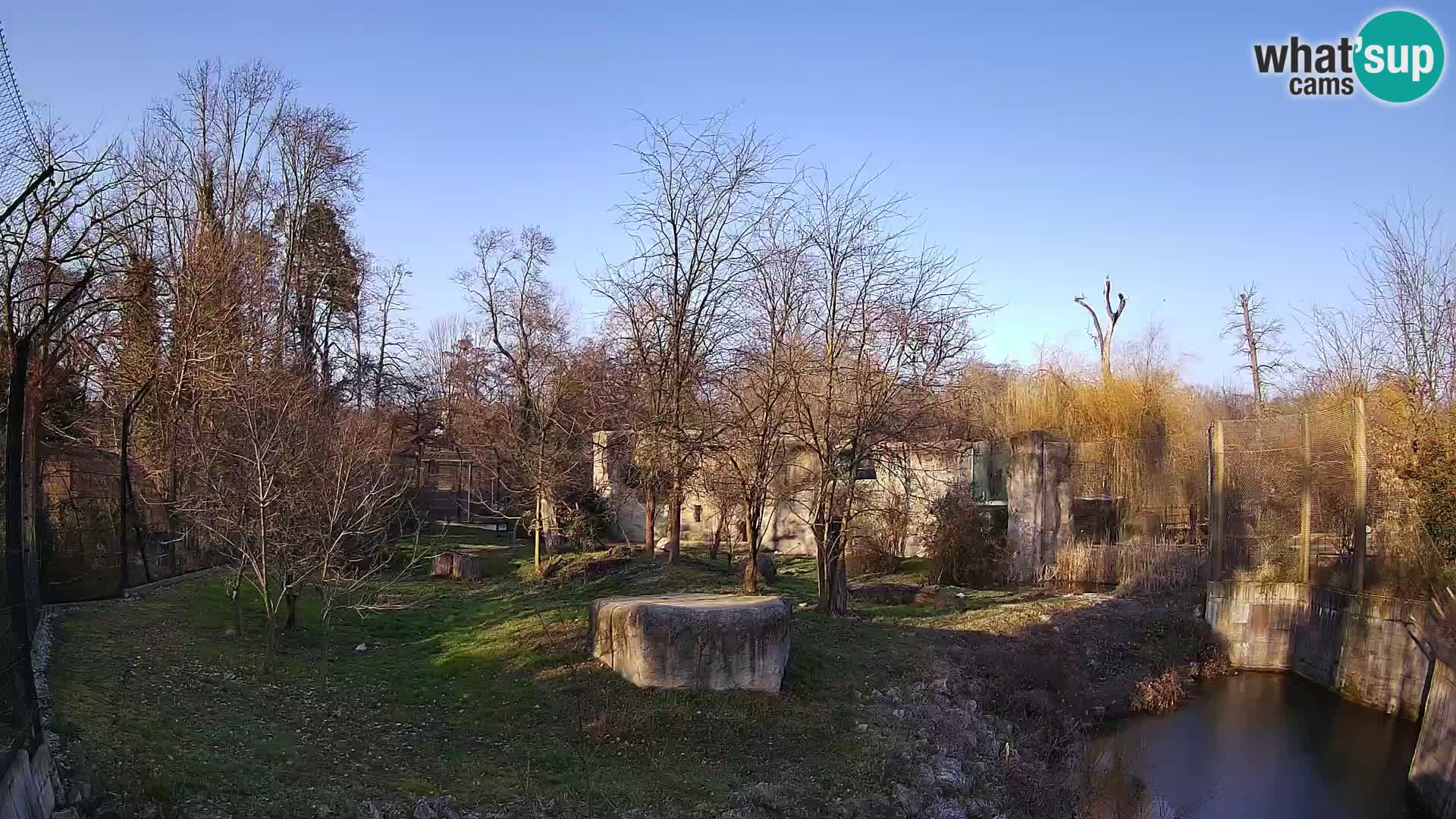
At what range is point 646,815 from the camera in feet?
26.3

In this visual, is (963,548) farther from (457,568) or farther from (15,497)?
(15,497)

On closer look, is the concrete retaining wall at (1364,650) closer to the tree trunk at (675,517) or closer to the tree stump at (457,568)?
the tree trunk at (675,517)

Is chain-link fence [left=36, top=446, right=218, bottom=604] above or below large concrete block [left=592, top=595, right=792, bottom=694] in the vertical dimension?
above

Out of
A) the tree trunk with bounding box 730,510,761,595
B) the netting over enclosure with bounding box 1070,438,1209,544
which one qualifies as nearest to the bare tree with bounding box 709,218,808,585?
the tree trunk with bounding box 730,510,761,595

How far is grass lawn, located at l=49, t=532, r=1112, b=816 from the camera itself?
7371 millimetres

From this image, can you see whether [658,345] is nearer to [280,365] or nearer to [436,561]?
[436,561]

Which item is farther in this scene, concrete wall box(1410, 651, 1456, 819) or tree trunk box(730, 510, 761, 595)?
tree trunk box(730, 510, 761, 595)

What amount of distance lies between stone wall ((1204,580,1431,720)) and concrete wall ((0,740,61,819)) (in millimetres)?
14776

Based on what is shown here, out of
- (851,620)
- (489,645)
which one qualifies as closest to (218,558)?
(489,645)

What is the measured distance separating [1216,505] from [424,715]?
48.1 feet

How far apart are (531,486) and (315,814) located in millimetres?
15207

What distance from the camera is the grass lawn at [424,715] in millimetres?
7371

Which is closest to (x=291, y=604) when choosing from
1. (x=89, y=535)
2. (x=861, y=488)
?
(x=89, y=535)

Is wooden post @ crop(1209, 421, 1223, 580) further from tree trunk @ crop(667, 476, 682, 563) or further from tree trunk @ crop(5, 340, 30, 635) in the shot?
tree trunk @ crop(5, 340, 30, 635)
